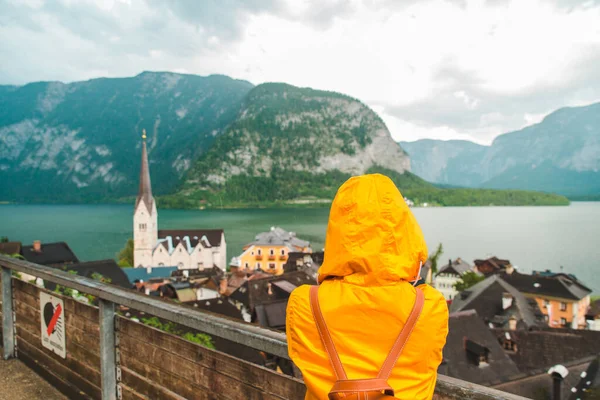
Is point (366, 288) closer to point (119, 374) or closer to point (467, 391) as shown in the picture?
point (467, 391)

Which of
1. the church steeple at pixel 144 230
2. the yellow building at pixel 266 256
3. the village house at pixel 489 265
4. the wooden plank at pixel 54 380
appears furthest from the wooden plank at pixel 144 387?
the church steeple at pixel 144 230

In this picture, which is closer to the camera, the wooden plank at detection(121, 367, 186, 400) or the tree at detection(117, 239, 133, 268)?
the wooden plank at detection(121, 367, 186, 400)

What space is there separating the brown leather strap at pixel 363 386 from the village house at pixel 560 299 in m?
37.4

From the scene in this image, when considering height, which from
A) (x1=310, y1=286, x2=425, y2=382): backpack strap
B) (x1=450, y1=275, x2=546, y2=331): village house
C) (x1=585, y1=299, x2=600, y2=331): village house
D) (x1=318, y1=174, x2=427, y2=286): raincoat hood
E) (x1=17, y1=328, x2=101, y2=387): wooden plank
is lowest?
(x1=585, y1=299, x2=600, y2=331): village house

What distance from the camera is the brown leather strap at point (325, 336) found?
1.36 meters

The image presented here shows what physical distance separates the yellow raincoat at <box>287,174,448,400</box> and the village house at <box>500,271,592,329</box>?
37268 mm

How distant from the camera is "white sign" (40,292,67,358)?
3285mm

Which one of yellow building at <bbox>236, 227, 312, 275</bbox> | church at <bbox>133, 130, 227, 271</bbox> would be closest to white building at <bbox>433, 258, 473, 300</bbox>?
yellow building at <bbox>236, 227, 312, 275</bbox>

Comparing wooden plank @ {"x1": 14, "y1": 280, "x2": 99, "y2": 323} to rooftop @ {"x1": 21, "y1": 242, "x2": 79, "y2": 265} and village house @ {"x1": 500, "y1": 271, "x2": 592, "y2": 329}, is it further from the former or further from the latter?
rooftop @ {"x1": 21, "y1": 242, "x2": 79, "y2": 265}

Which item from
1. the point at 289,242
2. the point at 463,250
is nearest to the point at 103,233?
the point at 289,242

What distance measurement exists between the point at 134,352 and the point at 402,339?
6.36 ft

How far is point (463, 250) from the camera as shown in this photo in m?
66.1

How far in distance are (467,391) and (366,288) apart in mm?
493

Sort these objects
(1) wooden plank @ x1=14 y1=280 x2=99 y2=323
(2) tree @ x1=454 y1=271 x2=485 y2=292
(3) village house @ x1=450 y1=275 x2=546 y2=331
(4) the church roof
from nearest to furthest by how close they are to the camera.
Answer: (1) wooden plank @ x1=14 y1=280 x2=99 y2=323 < (3) village house @ x1=450 y1=275 x2=546 y2=331 < (2) tree @ x1=454 y1=271 x2=485 y2=292 < (4) the church roof
